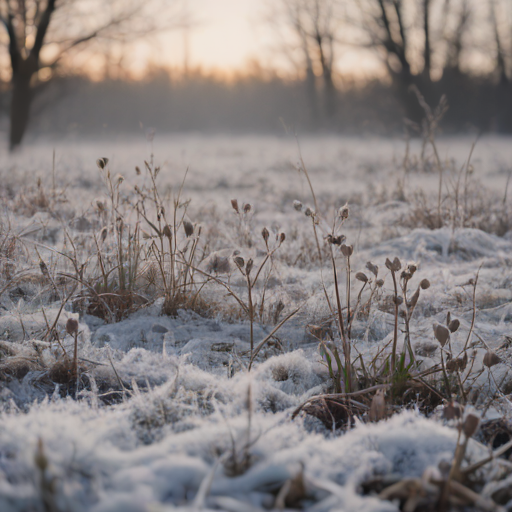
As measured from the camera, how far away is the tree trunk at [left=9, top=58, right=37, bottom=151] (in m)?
8.22

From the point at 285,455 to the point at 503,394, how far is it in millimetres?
751

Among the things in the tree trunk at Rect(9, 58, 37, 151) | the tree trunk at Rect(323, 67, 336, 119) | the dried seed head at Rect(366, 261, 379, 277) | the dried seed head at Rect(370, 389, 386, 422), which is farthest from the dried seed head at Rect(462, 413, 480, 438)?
the tree trunk at Rect(323, 67, 336, 119)

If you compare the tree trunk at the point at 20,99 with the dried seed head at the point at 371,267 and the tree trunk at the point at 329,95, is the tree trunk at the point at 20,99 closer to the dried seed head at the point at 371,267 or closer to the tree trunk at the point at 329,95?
the dried seed head at the point at 371,267

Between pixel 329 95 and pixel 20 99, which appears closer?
pixel 20 99


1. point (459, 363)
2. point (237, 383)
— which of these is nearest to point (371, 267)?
point (459, 363)

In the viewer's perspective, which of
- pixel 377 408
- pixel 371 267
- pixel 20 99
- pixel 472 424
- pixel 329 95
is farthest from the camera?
pixel 329 95

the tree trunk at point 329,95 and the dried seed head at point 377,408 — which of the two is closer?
the dried seed head at point 377,408

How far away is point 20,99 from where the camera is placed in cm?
846

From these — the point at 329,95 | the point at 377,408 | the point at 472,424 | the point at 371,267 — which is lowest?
the point at 377,408

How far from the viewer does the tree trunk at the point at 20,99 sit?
27.0 feet

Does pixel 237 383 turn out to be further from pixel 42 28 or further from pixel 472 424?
pixel 42 28

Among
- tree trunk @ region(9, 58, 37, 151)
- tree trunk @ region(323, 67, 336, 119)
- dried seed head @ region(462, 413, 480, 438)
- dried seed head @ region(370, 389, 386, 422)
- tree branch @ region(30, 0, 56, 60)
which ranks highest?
tree trunk @ region(323, 67, 336, 119)

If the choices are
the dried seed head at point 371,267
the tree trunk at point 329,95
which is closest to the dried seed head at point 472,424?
the dried seed head at point 371,267

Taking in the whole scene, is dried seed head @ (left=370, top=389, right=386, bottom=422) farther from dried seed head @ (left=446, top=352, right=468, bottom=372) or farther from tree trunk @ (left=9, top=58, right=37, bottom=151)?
tree trunk @ (left=9, top=58, right=37, bottom=151)
